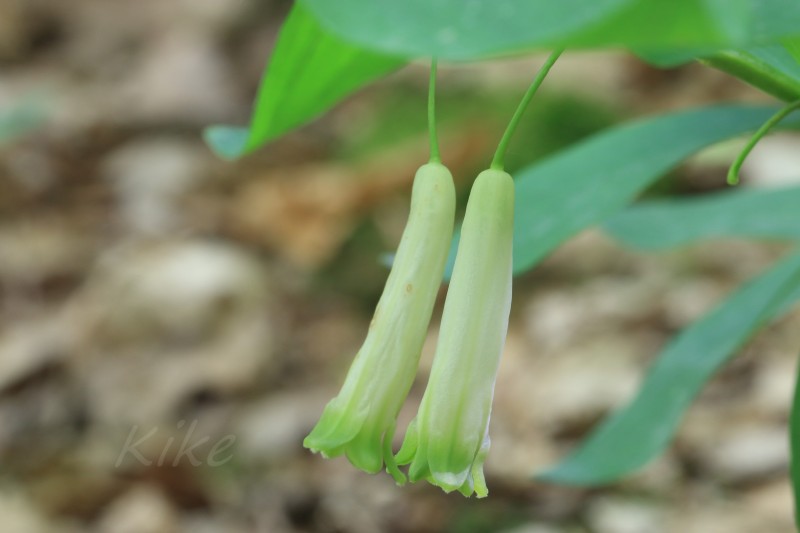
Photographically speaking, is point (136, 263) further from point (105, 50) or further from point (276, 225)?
point (105, 50)

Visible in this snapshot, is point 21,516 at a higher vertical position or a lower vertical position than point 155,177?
lower

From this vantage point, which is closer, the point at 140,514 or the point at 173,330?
the point at 140,514

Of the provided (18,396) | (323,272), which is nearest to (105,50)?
(323,272)

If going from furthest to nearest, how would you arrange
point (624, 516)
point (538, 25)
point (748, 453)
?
point (748, 453), point (624, 516), point (538, 25)

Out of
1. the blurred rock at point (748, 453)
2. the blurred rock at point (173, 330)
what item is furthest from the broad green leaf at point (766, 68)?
the blurred rock at point (173, 330)

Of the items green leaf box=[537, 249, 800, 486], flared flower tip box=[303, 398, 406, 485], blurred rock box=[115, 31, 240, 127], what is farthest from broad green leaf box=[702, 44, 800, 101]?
blurred rock box=[115, 31, 240, 127]

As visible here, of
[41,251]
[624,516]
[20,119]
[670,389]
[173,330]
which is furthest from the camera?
[20,119]

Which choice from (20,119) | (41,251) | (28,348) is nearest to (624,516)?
(28,348)

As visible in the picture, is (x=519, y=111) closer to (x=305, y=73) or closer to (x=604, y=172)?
(x=305, y=73)
